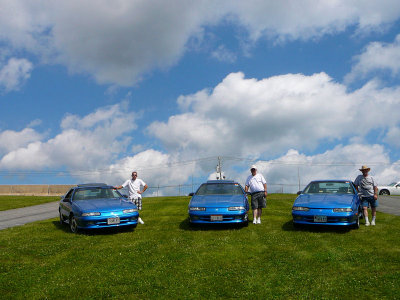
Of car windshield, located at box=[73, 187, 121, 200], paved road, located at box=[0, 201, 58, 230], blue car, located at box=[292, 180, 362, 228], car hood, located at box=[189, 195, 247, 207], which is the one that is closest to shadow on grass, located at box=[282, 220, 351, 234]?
blue car, located at box=[292, 180, 362, 228]

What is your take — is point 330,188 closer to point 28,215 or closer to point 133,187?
point 133,187

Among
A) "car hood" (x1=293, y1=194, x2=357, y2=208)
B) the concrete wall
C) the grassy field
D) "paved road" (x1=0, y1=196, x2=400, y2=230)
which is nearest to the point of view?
the grassy field

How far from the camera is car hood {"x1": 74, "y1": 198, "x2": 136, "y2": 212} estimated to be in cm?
1005

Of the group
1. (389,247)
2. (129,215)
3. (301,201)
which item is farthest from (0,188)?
(389,247)

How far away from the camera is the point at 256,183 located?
11.1 meters

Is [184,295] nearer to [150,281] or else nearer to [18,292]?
[150,281]

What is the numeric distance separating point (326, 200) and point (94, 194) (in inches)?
285

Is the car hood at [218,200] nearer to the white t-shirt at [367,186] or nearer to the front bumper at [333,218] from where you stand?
the front bumper at [333,218]

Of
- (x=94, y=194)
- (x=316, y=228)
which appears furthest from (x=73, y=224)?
(x=316, y=228)

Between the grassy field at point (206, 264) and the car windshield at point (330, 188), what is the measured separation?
1.31 m

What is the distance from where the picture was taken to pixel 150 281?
215 inches

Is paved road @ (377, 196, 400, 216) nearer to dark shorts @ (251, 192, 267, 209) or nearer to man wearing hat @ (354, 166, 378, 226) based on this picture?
man wearing hat @ (354, 166, 378, 226)

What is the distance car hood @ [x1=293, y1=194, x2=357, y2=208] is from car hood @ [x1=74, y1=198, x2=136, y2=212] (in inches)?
201

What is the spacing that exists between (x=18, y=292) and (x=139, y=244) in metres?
3.40
